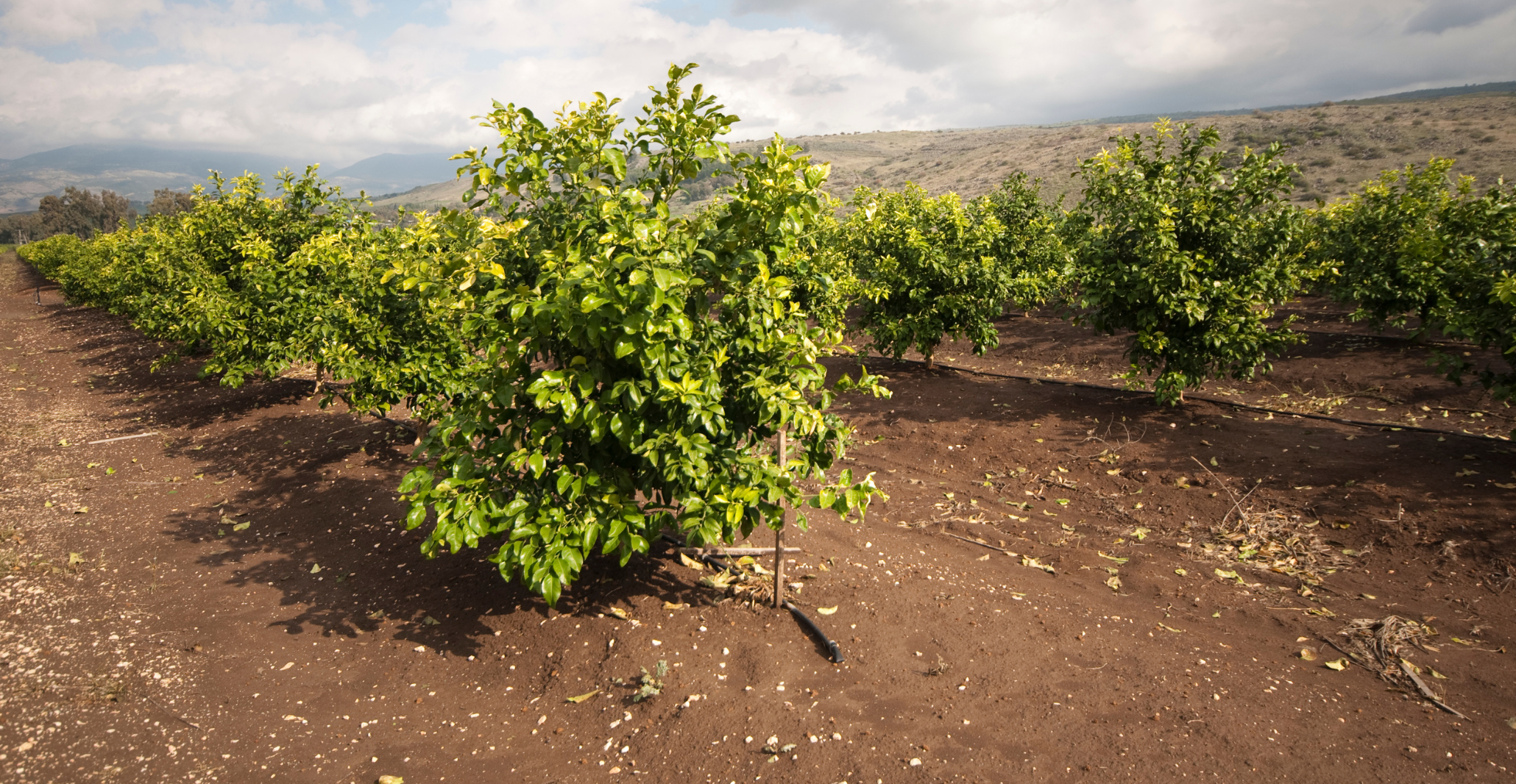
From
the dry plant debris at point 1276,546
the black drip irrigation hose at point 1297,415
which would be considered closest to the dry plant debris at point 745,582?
the dry plant debris at point 1276,546

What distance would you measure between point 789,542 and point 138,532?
19.5 ft

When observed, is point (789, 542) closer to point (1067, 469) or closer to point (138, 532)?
point (1067, 469)

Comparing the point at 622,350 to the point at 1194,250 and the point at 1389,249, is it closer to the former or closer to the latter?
the point at 1194,250

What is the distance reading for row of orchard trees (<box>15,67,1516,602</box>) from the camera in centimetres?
328

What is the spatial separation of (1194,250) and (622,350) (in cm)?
702

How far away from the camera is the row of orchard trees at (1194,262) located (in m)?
6.54

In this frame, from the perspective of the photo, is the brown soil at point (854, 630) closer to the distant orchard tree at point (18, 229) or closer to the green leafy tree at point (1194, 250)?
the green leafy tree at point (1194, 250)

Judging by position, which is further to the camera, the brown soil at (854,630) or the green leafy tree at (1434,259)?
the green leafy tree at (1434,259)

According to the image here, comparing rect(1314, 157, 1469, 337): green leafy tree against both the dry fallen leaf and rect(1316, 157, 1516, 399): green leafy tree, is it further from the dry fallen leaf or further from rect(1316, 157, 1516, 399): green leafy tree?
the dry fallen leaf

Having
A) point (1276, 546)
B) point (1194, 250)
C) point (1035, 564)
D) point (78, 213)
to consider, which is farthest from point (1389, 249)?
point (78, 213)

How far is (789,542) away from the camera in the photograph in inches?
210

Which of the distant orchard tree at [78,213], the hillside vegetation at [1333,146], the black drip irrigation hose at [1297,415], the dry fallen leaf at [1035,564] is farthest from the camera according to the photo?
the distant orchard tree at [78,213]

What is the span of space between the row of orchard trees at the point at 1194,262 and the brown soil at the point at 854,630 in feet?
3.46

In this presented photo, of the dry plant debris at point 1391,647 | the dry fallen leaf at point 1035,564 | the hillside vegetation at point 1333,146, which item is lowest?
the dry fallen leaf at point 1035,564
